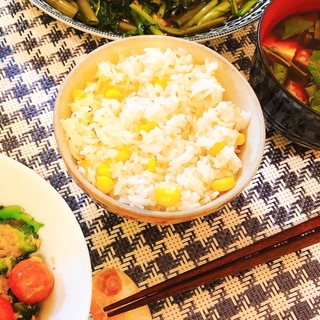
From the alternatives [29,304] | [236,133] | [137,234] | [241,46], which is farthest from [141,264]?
[241,46]

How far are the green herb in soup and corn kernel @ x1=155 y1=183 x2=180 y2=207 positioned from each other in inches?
22.4

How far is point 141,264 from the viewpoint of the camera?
4.78 ft

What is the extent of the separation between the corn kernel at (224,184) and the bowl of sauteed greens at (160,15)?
0.61m

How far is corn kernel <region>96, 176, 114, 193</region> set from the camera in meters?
1.32

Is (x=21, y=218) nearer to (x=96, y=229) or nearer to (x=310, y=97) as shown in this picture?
(x=96, y=229)

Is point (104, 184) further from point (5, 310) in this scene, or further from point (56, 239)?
point (5, 310)

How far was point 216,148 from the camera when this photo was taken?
1.40 meters

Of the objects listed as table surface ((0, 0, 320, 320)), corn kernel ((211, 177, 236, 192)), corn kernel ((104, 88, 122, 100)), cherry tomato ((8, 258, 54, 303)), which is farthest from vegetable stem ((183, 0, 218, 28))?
cherry tomato ((8, 258, 54, 303))

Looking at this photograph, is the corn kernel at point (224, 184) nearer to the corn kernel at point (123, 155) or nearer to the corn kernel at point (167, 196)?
the corn kernel at point (167, 196)

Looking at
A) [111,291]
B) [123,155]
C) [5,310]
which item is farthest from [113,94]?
[5,310]

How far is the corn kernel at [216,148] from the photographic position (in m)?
1.39

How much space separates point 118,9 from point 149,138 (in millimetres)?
714

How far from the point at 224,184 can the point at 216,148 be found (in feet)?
0.37

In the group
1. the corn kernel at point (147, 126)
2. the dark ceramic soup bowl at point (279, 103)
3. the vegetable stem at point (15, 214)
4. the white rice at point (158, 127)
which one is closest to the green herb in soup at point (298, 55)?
the dark ceramic soup bowl at point (279, 103)
